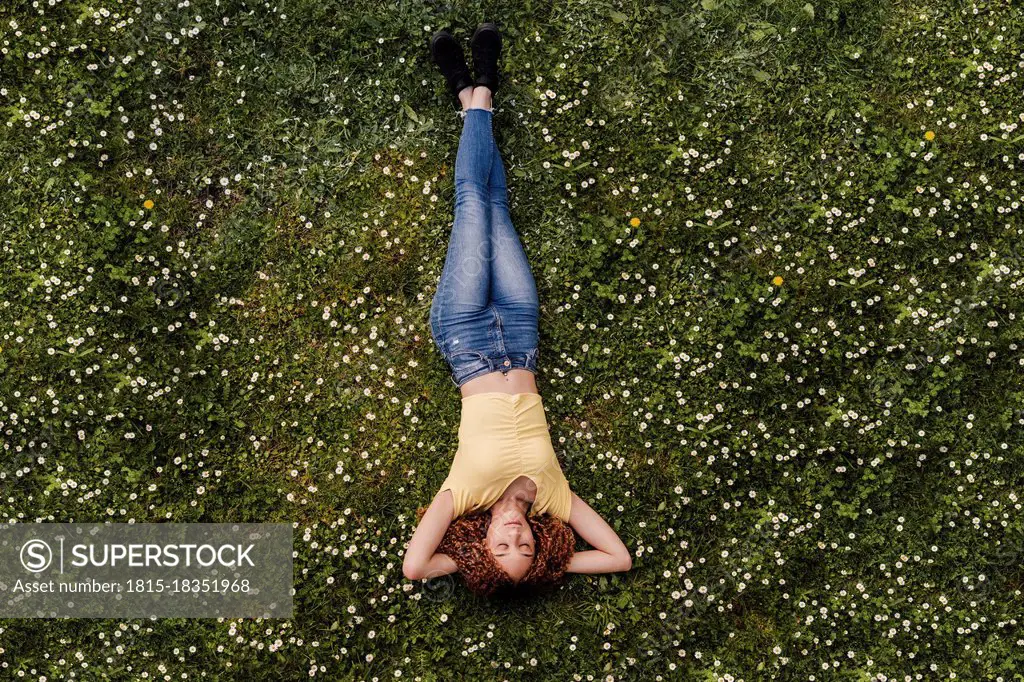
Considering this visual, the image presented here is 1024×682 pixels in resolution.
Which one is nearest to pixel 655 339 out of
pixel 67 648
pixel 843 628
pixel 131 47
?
pixel 843 628

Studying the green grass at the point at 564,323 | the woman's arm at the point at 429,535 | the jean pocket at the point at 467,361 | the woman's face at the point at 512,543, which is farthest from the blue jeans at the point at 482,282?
the woman's face at the point at 512,543

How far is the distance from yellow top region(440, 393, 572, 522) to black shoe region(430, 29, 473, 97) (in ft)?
8.21

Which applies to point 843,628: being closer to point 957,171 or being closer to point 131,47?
point 957,171

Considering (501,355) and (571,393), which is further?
(571,393)

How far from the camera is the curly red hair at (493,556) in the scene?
465 cm

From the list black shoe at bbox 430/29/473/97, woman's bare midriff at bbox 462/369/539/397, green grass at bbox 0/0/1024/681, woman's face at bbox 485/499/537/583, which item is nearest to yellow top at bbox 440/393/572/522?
woman's bare midriff at bbox 462/369/539/397

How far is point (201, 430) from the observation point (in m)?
5.52

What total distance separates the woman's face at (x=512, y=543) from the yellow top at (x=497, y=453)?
0.59 feet

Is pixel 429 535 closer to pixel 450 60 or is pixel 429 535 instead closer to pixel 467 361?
pixel 467 361

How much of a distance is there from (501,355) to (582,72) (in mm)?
2501

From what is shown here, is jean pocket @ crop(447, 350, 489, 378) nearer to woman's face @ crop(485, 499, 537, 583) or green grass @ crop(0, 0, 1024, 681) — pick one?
green grass @ crop(0, 0, 1024, 681)

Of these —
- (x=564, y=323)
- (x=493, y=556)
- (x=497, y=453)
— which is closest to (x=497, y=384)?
(x=497, y=453)

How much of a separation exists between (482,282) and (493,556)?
1858mm

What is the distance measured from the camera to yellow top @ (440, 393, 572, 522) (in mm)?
4719
